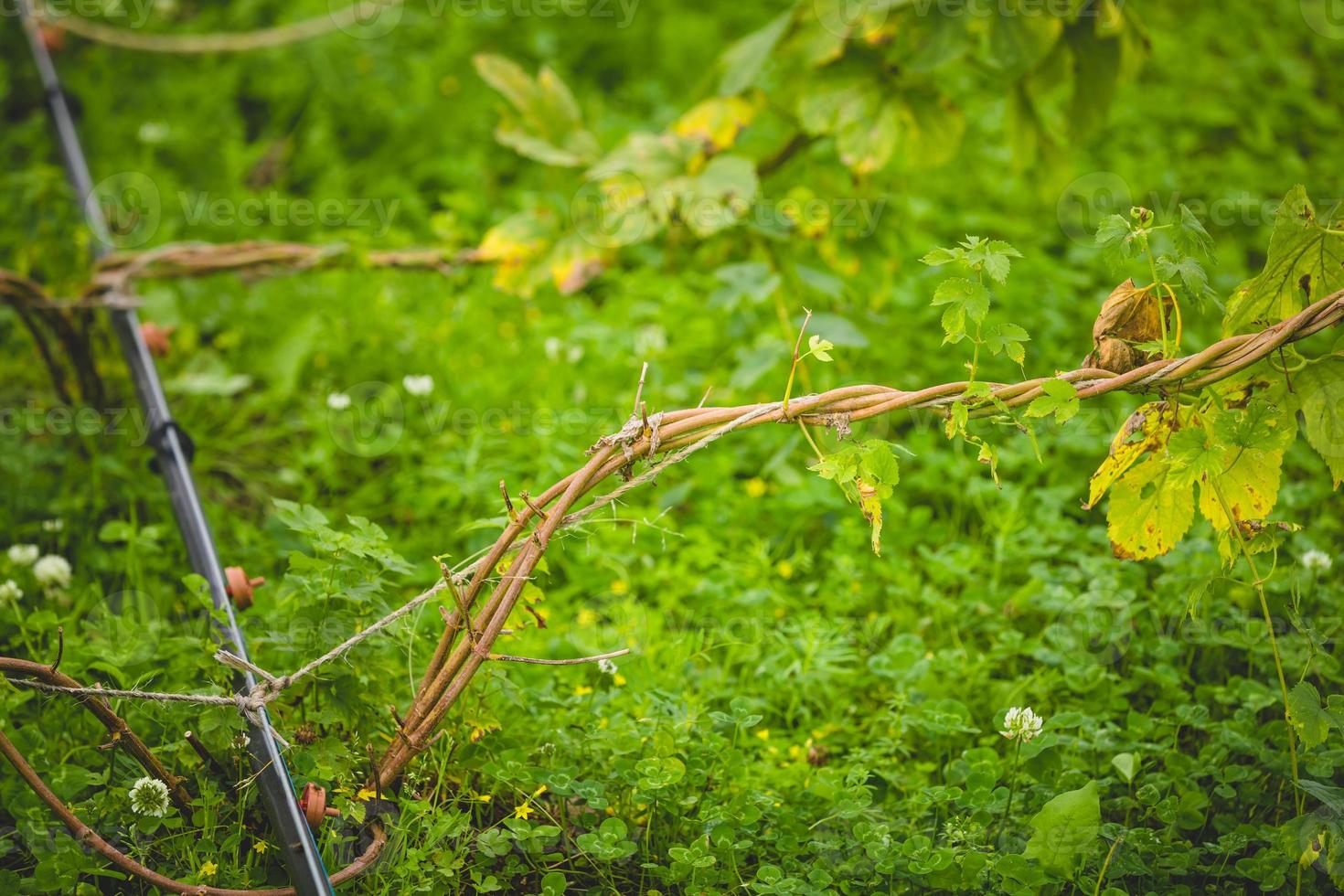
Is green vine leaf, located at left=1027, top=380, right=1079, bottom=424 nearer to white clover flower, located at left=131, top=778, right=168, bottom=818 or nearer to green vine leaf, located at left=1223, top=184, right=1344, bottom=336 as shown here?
green vine leaf, located at left=1223, top=184, right=1344, bottom=336

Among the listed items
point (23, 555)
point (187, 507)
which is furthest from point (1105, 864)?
point (23, 555)

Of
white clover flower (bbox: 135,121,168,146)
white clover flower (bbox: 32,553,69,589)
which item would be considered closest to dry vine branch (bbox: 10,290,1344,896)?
white clover flower (bbox: 32,553,69,589)

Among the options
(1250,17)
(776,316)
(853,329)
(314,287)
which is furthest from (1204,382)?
(1250,17)

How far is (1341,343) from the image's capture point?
142 centimetres

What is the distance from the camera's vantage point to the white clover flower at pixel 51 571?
2215mm

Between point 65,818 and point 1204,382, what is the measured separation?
1.68 metres

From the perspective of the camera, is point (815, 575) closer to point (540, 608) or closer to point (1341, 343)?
point (540, 608)

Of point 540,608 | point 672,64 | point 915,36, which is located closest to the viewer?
point 540,608

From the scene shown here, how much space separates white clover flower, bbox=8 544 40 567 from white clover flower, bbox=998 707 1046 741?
2.06 m

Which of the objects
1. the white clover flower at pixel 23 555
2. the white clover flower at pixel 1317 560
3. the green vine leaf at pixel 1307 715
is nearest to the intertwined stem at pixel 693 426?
the green vine leaf at pixel 1307 715

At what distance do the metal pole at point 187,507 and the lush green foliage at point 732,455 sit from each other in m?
0.09

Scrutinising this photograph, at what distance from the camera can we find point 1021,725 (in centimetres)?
179

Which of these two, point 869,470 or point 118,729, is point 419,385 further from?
point 869,470

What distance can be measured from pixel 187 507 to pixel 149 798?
0.68 m
